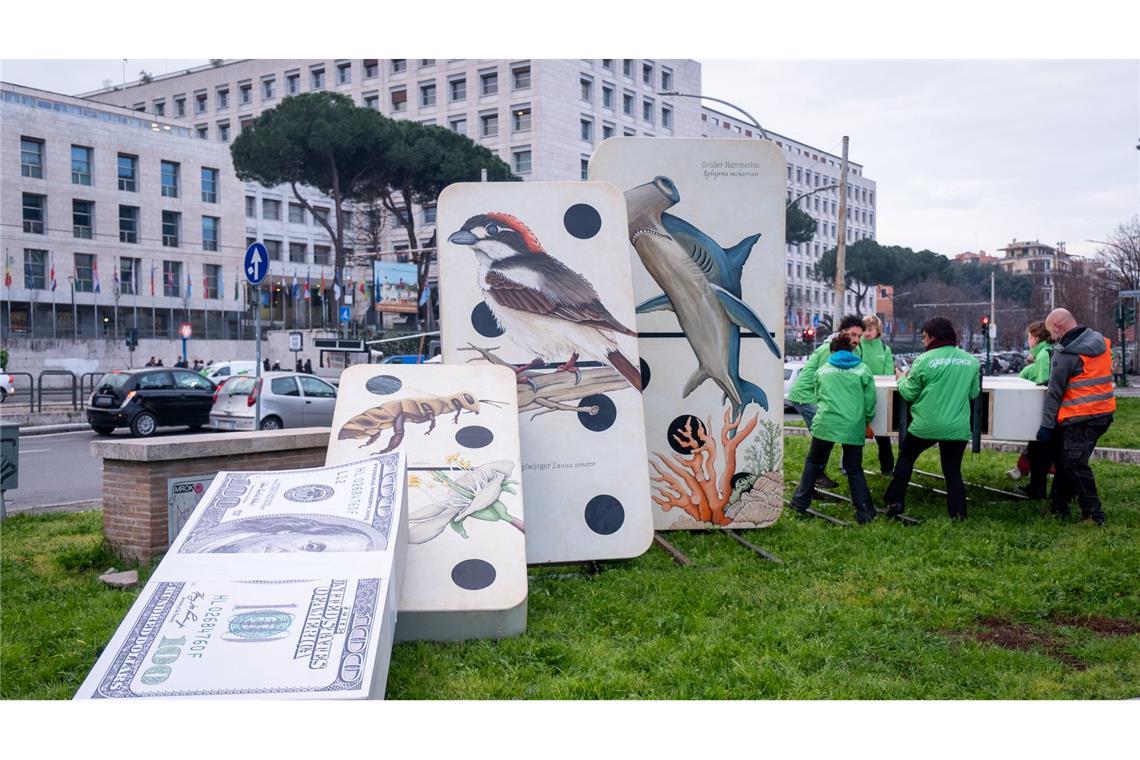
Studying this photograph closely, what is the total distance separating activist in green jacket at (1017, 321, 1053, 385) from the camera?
947 cm

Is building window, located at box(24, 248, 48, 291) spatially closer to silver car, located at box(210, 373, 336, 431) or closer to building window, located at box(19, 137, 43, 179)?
building window, located at box(19, 137, 43, 179)

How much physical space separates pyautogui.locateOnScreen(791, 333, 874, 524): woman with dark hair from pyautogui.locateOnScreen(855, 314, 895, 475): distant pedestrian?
178cm

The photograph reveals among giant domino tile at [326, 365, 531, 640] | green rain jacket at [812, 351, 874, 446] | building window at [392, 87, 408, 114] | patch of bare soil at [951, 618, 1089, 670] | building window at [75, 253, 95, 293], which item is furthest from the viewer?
building window at [392, 87, 408, 114]

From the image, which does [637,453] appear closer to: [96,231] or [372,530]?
[372,530]

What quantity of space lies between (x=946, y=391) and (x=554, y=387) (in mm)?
3519

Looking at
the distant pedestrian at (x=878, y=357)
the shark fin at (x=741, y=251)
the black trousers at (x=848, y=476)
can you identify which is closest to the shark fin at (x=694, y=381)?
the shark fin at (x=741, y=251)

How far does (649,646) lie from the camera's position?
4.99 metres

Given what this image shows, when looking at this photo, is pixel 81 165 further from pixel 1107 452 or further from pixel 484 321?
pixel 1107 452

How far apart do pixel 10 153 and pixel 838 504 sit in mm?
49338

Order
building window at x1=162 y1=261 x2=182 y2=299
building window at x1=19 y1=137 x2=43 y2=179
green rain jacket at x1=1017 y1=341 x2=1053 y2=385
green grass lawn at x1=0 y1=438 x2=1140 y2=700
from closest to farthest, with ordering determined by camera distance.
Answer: green grass lawn at x1=0 y1=438 x2=1140 y2=700 → green rain jacket at x1=1017 y1=341 x2=1053 y2=385 → building window at x1=19 y1=137 x2=43 y2=179 → building window at x1=162 y1=261 x2=182 y2=299

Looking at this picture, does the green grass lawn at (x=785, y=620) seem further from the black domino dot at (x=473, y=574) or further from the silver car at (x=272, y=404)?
the silver car at (x=272, y=404)

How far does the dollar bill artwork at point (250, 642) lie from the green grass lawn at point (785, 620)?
26.4 inches

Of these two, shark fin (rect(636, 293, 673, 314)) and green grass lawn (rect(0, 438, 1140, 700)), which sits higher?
shark fin (rect(636, 293, 673, 314))

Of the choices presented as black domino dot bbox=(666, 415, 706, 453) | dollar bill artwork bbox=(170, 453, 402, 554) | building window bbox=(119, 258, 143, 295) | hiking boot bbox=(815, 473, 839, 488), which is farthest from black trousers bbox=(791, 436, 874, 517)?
building window bbox=(119, 258, 143, 295)
